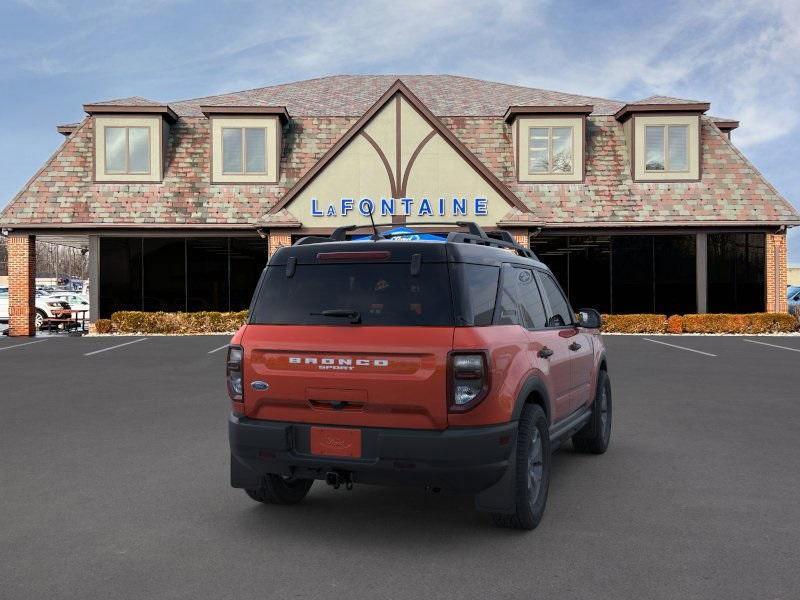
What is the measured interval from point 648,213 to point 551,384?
20022mm

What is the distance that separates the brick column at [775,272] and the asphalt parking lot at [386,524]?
17.1 meters

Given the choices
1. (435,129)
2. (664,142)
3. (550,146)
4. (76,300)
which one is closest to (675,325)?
(664,142)

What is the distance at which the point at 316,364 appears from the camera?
15.2 feet

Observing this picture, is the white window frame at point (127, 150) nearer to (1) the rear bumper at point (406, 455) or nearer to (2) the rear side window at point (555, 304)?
(2) the rear side window at point (555, 304)

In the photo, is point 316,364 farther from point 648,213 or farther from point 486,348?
point 648,213

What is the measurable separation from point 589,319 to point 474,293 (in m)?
2.37

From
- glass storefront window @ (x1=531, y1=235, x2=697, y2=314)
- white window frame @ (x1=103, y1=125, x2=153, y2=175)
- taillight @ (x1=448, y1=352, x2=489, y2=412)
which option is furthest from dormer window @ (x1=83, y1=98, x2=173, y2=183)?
taillight @ (x1=448, y1=352, x2=489, y2=412)

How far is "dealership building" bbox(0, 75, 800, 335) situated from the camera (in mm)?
22750

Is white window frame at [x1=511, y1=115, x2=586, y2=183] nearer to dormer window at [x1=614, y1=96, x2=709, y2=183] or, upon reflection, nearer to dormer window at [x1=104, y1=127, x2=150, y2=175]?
dormer window at [x1=614, y1=96, x2=709, y2=183]

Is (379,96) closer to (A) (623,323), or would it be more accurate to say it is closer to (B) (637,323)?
(A) (623,323)

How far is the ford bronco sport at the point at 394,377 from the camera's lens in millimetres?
4426

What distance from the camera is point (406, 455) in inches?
174

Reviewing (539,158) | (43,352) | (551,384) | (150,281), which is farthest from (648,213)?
(551,384)

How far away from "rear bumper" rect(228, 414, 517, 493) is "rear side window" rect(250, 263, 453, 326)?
674mm
